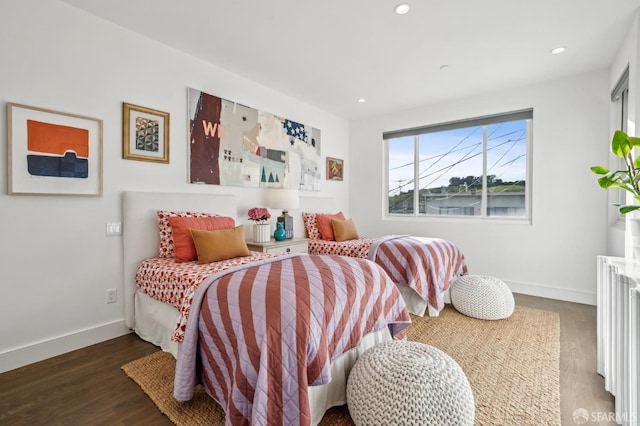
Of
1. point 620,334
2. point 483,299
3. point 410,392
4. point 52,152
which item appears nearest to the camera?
point 410,392

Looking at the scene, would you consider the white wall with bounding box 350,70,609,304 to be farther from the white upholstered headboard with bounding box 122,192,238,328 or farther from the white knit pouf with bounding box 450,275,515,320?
the white upholstered headboard with bounding box 122,192,238,328

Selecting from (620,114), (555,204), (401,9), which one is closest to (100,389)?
(401,9)

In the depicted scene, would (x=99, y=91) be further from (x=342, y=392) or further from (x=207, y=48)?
(x=342, y=392)

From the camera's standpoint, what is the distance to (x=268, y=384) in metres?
1.24

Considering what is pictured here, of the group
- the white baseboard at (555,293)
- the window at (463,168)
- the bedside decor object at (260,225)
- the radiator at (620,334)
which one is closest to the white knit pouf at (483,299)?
the radiator at (620,334)

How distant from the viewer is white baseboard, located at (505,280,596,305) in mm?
3381

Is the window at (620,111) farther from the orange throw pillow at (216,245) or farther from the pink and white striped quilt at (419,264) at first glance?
the orange throw pillow at (216,245)

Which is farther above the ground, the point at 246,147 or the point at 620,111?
the point at 620,111

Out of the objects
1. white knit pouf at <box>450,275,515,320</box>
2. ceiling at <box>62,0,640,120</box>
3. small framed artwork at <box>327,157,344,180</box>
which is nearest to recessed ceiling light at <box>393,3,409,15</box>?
ceiling at <box>62,0,640,120</box>

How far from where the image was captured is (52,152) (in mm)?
2178

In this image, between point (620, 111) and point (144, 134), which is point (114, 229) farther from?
point (620, 111)

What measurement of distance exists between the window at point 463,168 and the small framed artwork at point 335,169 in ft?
2.64

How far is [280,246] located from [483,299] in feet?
6.88

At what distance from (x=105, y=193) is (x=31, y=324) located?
1.04 meters
